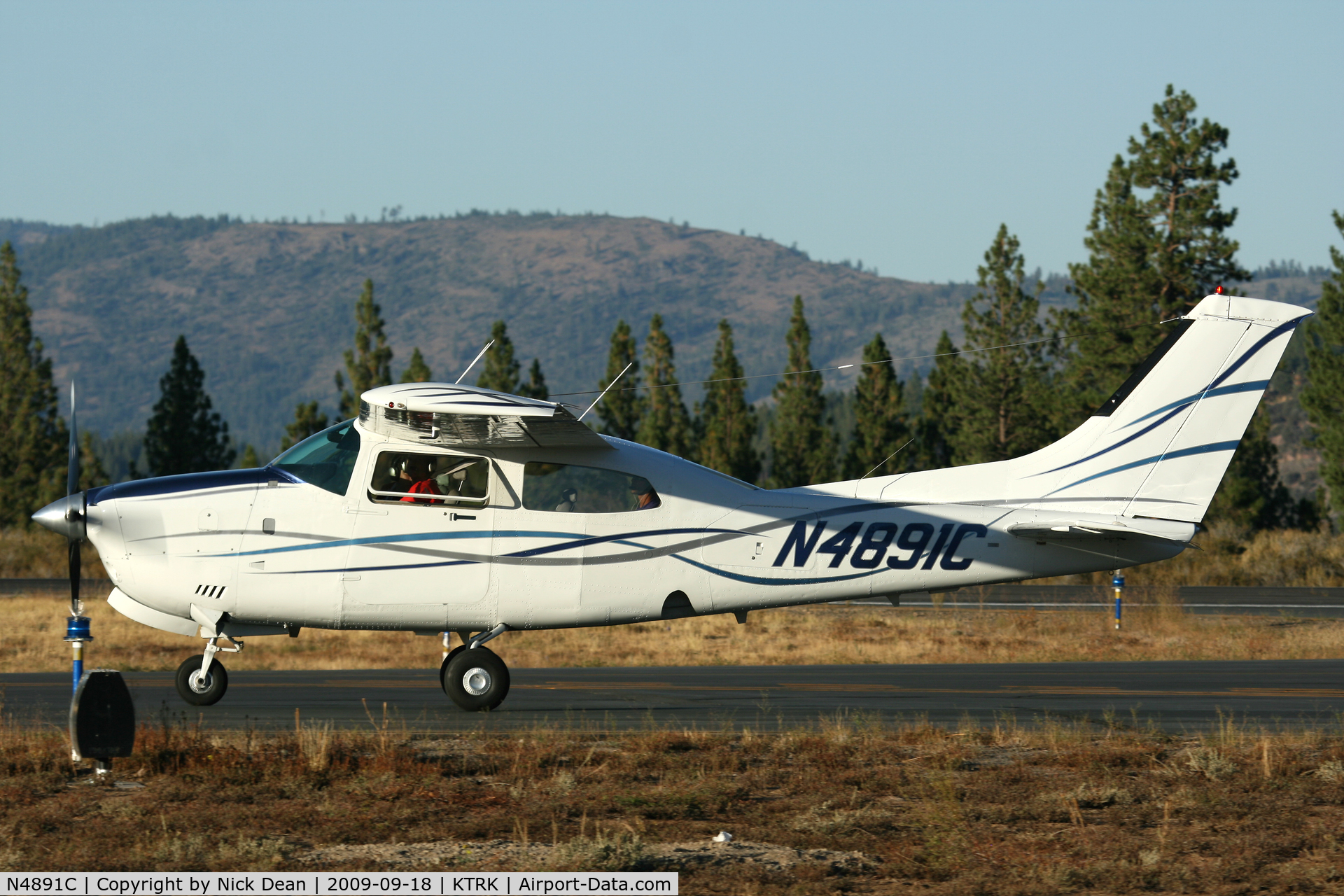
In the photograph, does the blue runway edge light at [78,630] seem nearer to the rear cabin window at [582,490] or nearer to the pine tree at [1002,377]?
the rear cabin window at [582,490]

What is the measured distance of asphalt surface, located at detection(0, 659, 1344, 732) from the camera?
1368cm

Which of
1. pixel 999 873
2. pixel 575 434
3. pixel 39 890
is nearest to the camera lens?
pixel 39 890

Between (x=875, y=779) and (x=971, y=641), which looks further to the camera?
(x=971, y=641)

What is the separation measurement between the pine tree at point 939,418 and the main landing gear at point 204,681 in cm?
4429

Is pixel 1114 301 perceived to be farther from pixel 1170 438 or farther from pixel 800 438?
pixel 1170 438

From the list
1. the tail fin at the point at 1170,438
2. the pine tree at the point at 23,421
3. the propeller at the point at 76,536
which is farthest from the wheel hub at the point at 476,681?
the pine tree at the point at 23,421

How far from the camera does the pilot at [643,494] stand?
41.6 feet

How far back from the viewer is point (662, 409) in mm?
66625

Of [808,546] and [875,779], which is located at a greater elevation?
[808,546]

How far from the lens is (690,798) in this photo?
9.21 meters

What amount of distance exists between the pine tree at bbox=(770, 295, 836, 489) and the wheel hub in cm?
4789

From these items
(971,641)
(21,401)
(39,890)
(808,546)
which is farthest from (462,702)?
(21,401)

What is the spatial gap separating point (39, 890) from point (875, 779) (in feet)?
19.0

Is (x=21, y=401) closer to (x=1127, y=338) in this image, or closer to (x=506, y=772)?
(x=1127, y=338)
